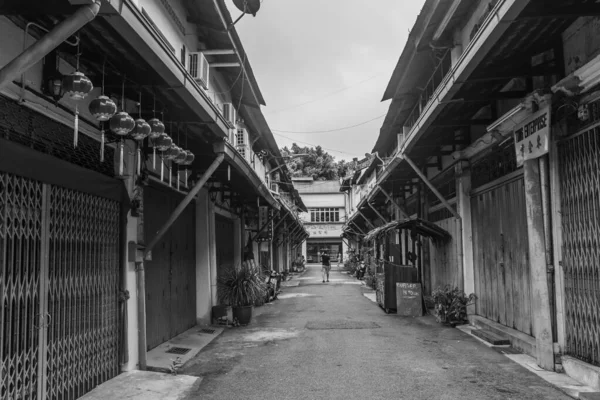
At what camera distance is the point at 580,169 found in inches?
247

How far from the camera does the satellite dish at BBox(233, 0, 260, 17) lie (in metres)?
8.44

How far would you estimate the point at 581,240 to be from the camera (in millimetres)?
6270

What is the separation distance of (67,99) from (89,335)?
109 inches

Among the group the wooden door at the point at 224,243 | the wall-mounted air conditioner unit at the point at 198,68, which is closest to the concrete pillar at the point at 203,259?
the wooden door at the point at 224,243

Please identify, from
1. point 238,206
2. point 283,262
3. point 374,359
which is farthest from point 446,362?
point 283,262

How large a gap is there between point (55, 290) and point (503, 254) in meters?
7.76

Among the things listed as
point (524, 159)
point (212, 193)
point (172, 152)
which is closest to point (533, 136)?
point (524, 159)

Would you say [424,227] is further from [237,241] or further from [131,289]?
[131,289]

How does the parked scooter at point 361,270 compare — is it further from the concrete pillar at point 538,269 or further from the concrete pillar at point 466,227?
the concrete pillar at point 538,269

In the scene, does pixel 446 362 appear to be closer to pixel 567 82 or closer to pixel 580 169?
pixel 580 169

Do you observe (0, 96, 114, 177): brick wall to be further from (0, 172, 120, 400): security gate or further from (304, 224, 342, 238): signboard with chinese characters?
(304, 224, 342, 238): signboard with chinese characters

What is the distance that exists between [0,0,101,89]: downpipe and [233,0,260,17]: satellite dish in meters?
5.30

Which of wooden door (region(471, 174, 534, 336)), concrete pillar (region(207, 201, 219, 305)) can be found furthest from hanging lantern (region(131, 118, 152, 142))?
concrete pillar (region(207, 201, 219, 305))

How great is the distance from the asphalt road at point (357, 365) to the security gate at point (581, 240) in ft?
2.64
